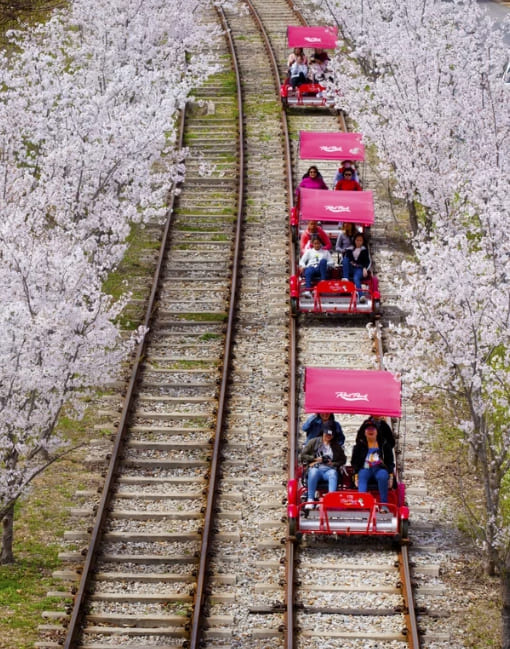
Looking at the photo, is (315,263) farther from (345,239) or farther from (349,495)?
(349,495)

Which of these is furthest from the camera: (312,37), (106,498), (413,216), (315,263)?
(312,37)

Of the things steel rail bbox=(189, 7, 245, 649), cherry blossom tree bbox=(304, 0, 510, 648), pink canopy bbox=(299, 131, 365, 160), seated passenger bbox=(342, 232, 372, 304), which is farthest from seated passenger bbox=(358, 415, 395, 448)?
pink canopy bbox=(299, 131, 365, 160)

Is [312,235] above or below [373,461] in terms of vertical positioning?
above

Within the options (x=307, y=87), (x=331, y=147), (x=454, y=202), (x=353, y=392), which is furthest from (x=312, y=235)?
(x=307, y=87)

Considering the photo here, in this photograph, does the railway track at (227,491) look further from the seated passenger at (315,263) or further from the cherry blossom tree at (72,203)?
the cherry blossom tree at (72,203)

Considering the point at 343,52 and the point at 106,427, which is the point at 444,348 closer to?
the point at 106,427

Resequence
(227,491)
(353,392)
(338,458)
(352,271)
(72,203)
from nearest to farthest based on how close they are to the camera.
→ (338,458), (353,392), (227,491), (72,203), (352,271)

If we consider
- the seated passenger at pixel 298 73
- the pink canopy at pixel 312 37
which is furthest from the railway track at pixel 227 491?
the pink canopy at pixel 312 37
